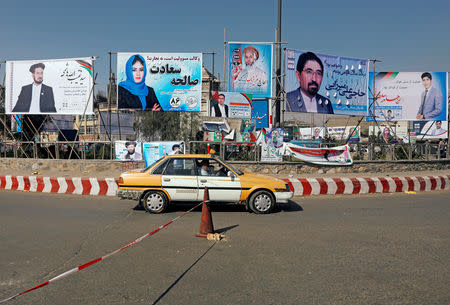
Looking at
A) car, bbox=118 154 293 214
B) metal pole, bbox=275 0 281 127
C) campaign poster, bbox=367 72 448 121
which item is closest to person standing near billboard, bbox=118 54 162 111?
metal pole, bbox=275 0 281 127

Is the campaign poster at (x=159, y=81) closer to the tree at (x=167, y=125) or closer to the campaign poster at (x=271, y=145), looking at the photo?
the campaign poster at (x=271, y=145)

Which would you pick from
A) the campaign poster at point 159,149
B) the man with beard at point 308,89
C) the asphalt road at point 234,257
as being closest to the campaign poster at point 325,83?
the man with beard at point 308,89

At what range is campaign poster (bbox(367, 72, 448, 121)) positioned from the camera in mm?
20969

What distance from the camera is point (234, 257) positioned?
512 centimetres

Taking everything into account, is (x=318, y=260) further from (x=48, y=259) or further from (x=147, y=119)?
(x=147, y=119)

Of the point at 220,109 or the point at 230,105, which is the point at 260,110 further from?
the point at 220,109

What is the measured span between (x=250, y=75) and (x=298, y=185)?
849 cm

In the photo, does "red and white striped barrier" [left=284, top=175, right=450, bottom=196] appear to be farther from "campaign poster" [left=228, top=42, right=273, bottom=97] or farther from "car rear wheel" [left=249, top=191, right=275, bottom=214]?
"campaign poster" [left=228, top=42, right=273, bottom=97]

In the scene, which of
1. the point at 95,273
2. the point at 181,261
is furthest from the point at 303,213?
the point at 95,273

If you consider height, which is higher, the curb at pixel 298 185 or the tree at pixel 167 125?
the tree at pixel 167 125

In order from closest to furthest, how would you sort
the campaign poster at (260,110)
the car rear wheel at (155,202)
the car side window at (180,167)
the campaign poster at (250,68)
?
the car rear wheel at (155,202) → the car side window at (180,167) → the campaign poster at (250,68) → the campaign poster at (260,110)

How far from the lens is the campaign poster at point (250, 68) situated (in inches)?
719

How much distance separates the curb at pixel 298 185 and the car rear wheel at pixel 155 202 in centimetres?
317

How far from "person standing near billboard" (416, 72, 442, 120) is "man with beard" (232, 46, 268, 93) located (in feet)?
33.1
